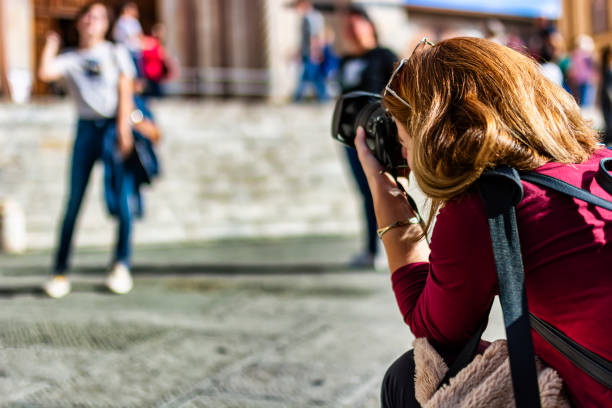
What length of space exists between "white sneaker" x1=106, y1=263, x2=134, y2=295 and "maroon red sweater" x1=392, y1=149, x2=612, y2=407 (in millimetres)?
3371

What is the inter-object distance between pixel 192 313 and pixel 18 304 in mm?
A: 1040

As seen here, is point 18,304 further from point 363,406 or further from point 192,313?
point 363,406

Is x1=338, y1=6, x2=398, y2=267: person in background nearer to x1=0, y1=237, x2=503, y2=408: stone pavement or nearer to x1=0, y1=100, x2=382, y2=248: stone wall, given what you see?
x1=0, y1=237, x2=503, y2=408: stone pavement

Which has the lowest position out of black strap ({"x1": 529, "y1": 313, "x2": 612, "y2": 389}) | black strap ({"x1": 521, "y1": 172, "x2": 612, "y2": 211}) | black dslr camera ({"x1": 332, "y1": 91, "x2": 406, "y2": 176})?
black strap ({"x1": 529, "y1": 313, "x2": 612, "y2": 389})

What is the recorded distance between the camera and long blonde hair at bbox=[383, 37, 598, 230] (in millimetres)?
1200

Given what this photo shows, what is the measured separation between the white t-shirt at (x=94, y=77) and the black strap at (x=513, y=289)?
138 inches

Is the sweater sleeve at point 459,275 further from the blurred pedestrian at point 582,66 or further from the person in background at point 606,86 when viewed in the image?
the blurred pedestrian at point 582,66

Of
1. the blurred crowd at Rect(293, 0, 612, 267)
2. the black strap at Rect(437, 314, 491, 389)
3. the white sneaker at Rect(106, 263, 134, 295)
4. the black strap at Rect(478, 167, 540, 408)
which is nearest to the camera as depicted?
the black strap at Rect(478, 167, 540, 408)

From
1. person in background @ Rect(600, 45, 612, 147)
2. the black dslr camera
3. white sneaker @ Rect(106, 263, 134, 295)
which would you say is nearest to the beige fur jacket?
the black dslr camera

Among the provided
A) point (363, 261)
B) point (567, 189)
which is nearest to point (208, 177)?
point (363, 261)

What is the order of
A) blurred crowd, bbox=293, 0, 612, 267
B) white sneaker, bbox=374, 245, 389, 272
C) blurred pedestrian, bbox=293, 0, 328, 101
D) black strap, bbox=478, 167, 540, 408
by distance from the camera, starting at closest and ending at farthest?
black strap, bbox=478, 167, 540, 408
blurred crowd, bbox=293, 0, 612, 267
white sneaker, bbox=374, 245, 389, 272
blurred pedestrian, bbox=293, 0, 328, 101

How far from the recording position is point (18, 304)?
3848mm

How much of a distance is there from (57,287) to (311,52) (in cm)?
879

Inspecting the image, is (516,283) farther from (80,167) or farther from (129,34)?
(129,34)
